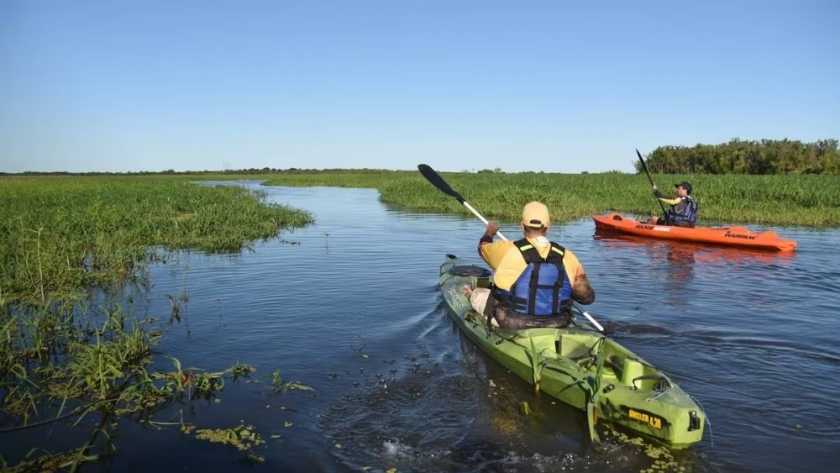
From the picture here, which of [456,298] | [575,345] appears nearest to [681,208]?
[456,298]

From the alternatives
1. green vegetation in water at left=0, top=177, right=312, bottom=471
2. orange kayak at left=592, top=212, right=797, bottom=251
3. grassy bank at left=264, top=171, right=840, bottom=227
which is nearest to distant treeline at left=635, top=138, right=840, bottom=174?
grassy bank at left=264, top=171, right=840, bottom=227

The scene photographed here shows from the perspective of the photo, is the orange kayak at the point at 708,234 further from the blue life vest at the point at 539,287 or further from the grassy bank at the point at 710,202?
the blue life vest at the point at 539,287

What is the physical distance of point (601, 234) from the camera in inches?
652

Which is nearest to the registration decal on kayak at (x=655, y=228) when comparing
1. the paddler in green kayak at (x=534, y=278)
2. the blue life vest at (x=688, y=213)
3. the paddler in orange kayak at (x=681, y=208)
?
the paddler in orange kayak at (x=681, y=208)

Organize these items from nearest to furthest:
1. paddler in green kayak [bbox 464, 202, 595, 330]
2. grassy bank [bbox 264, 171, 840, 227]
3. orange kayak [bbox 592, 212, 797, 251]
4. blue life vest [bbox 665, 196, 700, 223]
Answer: paddler in green kayak [bbox 464, 202, 595, 330], orange kayak [bbox 592, 212, 797, 251], blue life vest [bbox 665, 196, 700, 223], grassy bank [bbox 264, 171, 840, 227]

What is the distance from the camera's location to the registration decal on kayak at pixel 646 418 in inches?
159

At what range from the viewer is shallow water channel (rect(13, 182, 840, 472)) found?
4125 millimetres

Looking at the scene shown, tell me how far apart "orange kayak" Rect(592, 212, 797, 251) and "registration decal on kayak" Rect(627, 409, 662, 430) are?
35.2 ft

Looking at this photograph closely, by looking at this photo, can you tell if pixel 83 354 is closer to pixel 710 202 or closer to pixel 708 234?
pixel 708 234

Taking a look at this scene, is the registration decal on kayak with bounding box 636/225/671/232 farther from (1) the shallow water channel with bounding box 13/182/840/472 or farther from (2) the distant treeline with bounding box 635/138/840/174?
(2) the distant treeline with bounding box 635/138/840/174

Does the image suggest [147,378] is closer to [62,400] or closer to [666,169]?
[62,400]

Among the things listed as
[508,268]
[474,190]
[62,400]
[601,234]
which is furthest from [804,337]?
[474,190]

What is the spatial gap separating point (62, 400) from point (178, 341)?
176cm

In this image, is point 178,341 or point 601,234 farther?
point 601,234
